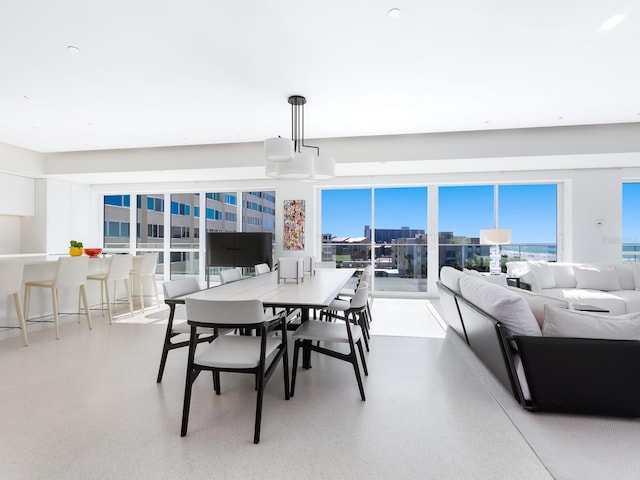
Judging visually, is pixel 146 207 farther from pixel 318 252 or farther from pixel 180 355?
pixel 180 355

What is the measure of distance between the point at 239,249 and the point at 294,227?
1.12 metres

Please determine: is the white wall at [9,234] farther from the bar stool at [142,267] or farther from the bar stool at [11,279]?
the bar stool at [11,279]

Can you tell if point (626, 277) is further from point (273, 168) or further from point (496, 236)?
point (273, 168)

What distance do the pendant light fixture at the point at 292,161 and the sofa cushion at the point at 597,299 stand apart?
3.27 m

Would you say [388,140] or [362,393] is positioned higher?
[388,140]

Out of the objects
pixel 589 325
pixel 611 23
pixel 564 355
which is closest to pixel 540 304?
pixel 589 325

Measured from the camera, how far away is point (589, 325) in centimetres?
219

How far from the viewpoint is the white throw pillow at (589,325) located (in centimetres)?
214

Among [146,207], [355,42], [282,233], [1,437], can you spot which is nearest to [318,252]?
[282,233]

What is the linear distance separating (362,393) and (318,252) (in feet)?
15.8

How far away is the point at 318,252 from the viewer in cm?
721

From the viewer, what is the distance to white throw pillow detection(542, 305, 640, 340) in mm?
2143

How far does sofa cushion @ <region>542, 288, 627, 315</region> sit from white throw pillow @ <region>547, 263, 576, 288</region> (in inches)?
12.2

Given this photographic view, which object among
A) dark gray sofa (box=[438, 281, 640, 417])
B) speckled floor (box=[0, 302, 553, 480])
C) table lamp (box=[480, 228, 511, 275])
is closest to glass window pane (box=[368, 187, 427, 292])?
table lamp (box=[480, 228, 511, 275])
